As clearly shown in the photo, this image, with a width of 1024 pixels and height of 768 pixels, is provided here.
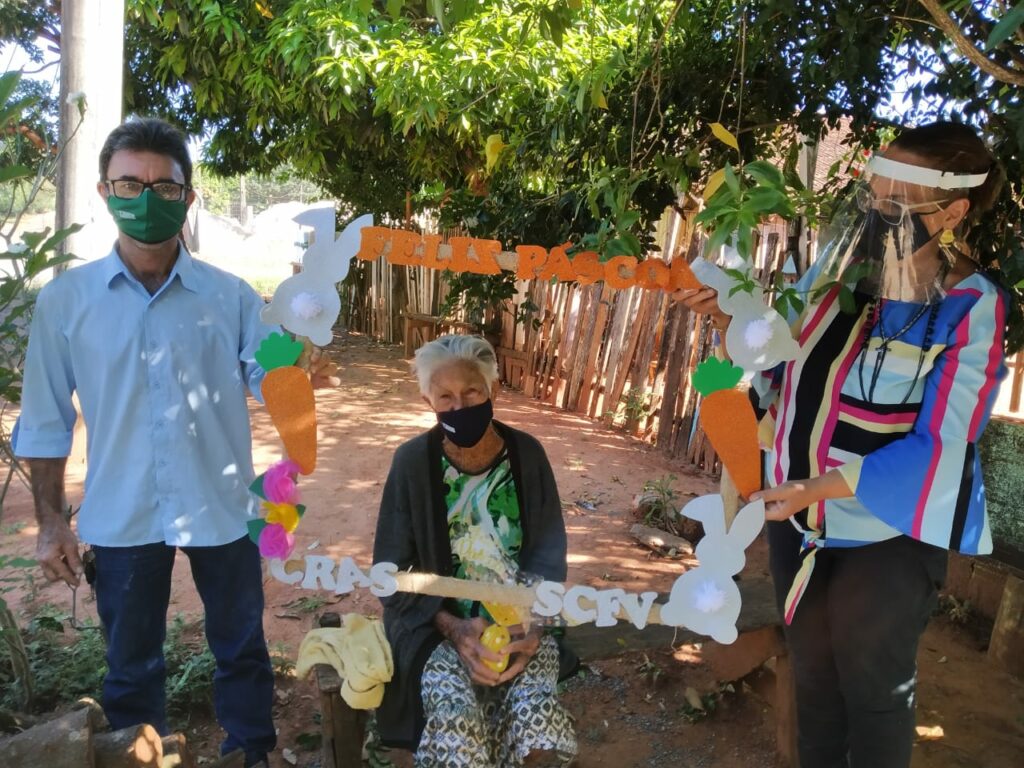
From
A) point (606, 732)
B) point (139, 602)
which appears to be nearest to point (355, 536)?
point (606, 732)

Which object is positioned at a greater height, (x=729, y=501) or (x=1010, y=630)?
(x=729, y=501)

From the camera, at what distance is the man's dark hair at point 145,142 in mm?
2066

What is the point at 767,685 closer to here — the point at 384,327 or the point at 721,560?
the point at 721,560

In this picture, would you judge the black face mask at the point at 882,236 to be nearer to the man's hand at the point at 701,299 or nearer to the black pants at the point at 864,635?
the man's hand at the point at 701,299

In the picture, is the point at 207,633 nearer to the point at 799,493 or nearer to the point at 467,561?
the point at 467,561

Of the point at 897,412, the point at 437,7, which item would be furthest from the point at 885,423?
the point at 437,7

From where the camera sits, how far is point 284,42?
6754 mm

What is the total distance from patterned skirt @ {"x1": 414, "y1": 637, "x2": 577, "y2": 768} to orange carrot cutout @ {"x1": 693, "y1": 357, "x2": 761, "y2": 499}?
1012 mm

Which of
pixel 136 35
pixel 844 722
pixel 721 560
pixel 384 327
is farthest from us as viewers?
pixel 384 327

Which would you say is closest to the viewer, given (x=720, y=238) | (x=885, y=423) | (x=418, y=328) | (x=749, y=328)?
(x=720, y=238)

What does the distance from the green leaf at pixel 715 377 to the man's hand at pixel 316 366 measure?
0.86m

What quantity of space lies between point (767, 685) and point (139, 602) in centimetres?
246

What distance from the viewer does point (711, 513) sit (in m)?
1.60

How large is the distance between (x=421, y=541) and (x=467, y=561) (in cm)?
16
